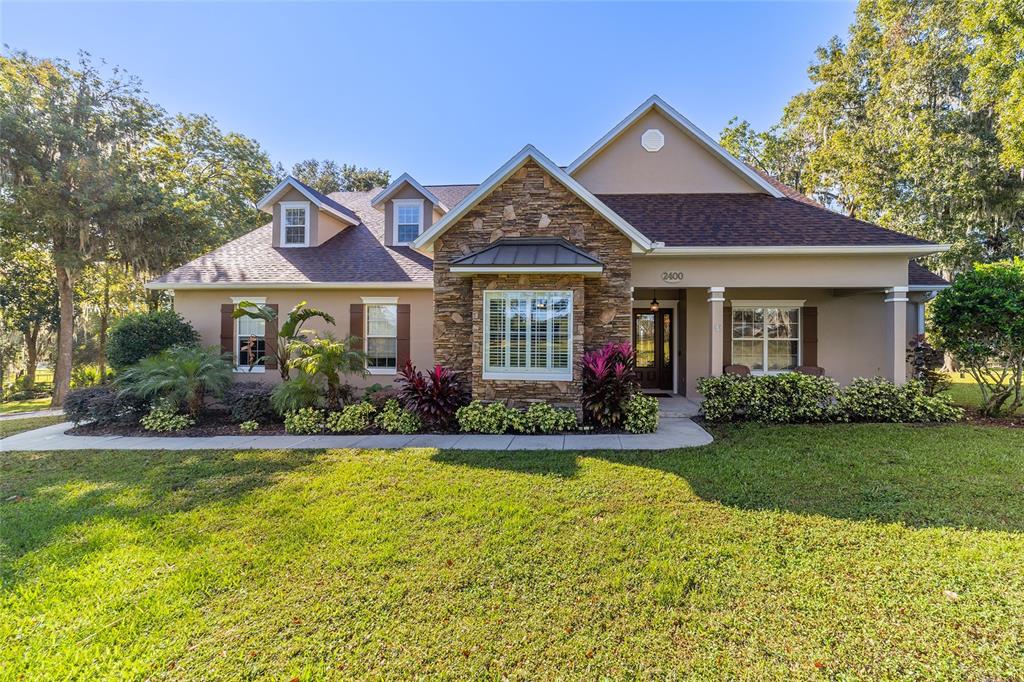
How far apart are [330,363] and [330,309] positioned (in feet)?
10.8

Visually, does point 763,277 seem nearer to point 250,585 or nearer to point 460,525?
point 460,525

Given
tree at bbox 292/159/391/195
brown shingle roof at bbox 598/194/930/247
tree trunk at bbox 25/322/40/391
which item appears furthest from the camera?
tree at bbox 292/159/391/195

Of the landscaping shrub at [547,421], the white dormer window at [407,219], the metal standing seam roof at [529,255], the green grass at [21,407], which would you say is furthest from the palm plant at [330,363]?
the green grass at [21,407]

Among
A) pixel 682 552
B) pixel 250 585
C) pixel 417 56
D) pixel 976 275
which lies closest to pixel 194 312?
pixel 417 56

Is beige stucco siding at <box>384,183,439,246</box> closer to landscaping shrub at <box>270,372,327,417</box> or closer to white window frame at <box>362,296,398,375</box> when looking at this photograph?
white window frame at <box>362,296,398,375</box>

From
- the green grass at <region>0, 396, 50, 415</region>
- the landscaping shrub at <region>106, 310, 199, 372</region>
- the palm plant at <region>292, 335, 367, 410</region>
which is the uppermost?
the landscaping shrub at <region>106, 310, 199, 372</region>

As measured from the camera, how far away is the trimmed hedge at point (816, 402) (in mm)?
8195

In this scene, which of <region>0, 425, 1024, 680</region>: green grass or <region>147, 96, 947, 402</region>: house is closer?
<region>0, 425, 1024, 680</region>: green grass

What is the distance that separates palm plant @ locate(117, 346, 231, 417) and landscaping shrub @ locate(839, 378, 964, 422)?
42.2ft

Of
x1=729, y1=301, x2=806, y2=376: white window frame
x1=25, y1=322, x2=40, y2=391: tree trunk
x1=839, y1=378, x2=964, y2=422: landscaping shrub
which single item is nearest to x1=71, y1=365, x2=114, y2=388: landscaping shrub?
x1=25, y1=322, x2=40, y2=391: tree trunk

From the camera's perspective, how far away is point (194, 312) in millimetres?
11570

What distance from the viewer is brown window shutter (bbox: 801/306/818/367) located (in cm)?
1124

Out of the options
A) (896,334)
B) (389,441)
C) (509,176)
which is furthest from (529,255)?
(896,334)

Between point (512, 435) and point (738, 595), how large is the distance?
4997 mm
